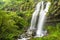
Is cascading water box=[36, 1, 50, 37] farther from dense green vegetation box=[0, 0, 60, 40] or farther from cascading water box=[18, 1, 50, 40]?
dense green vegetation box=[0, 0, 60, 40]

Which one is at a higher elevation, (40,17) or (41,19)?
(40,17)

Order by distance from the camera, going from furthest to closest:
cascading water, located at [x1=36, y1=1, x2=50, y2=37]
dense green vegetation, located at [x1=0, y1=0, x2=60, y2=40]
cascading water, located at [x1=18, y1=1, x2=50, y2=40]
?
cascading water, located at [x1=18, y1=1, x2=50, y2=40] < cascading water, located at [x1=36, y1=1, x2=50, y2=37] < dense green vegetation, located at [x1=0, y1=0, x2=60, y2=40]

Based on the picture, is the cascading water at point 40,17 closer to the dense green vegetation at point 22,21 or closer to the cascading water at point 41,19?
the cascading water at point 41,19

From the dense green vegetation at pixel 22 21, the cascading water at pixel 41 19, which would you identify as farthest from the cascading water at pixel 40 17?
the dense green vegetation at pixel 22 21

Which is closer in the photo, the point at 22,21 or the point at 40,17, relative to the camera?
the point at 40,17

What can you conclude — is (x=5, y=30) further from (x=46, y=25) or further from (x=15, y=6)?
(x=15, y=6)

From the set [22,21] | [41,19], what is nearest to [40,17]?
[41,19]

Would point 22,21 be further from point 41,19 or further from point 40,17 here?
point 41,19

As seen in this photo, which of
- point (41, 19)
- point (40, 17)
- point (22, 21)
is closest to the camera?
point (41, 19)

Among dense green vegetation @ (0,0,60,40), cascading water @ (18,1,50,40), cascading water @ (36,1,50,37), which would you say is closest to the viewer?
dense green vegetation @ (0,0,60,40)

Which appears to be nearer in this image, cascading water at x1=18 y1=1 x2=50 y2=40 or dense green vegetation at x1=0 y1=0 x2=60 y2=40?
dense green vegetation at x1=0 y1=0 x2=60 y2=40

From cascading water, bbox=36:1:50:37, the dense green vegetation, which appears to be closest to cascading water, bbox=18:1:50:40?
cascading water, bbox=36:1:50:37

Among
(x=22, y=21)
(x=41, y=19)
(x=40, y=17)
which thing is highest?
(x=40, y=17)

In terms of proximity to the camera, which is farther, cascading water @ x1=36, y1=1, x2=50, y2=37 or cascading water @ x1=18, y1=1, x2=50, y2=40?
cascading water @ x1=18, y1=1, x2=50, y2=40
